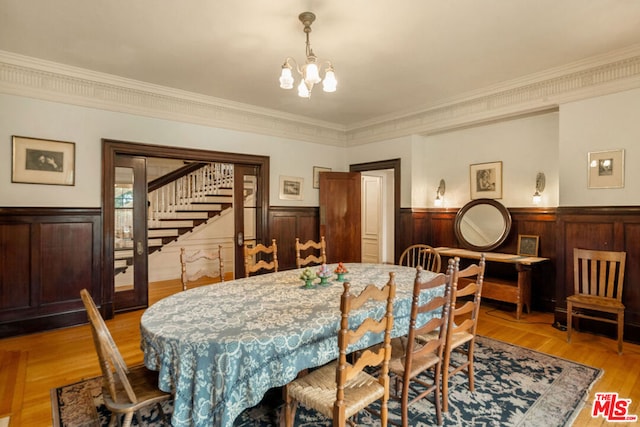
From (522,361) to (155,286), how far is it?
5.37 meters

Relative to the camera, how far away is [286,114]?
210 inches

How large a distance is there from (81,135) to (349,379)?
3.97m

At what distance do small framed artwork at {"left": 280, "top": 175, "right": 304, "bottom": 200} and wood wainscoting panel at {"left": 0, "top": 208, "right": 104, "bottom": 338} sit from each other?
255 centimetres

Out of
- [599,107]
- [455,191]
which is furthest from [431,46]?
[455,191]

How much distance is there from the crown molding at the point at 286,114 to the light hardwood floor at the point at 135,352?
2512 mm

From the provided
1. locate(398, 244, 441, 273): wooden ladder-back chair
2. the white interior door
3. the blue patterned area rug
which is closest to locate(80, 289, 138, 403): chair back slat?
the blue patterned area rug

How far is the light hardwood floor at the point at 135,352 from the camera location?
2375 millimetres

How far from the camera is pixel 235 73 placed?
3801mm

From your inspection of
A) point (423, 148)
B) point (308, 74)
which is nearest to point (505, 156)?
point (423, 148)

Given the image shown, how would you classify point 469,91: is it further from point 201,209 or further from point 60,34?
point 201,209

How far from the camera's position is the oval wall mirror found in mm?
4664

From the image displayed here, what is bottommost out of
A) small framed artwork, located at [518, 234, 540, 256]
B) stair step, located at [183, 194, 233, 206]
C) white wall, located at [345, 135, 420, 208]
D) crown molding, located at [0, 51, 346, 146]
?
small framed artwork, located at [518, 234, 540, 256]

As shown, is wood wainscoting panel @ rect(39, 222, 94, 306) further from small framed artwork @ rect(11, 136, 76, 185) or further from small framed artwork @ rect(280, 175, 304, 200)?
small framed artwork @ rect(280, 175, 304, 200)

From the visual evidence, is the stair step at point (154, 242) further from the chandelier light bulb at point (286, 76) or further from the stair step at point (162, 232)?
the chandelier light bulb at point (286, 76)
